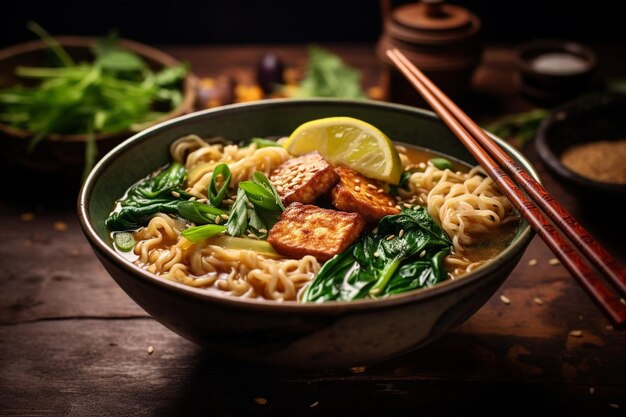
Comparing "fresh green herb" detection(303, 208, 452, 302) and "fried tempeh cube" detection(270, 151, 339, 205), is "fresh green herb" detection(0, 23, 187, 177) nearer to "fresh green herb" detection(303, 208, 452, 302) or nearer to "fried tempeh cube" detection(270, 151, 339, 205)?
"fried tempeh cube" detection(270, 151, 339, 205)

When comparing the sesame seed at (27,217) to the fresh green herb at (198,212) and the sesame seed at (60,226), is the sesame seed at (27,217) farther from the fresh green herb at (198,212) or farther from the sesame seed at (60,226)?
the fresh green herb at (198,212)

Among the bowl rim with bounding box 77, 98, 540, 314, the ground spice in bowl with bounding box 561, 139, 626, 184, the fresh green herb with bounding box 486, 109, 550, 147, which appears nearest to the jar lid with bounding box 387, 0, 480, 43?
the fresh green herb with bounding box 486, 109, 550, 147

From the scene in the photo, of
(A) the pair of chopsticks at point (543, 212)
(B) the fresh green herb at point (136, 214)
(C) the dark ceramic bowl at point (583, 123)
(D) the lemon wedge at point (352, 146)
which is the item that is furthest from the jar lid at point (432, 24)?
(B) the fresh green herb at point (136, 214)

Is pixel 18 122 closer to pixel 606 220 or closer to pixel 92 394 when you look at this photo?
pixel 92 394

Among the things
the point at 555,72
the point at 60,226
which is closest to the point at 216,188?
the point at 60,226

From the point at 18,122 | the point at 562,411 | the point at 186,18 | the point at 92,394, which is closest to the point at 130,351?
the point at 92,394

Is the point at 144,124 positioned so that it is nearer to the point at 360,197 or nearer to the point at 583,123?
the point at 360,197
